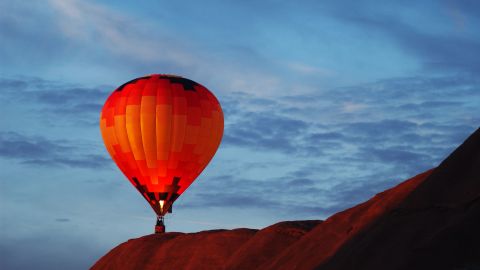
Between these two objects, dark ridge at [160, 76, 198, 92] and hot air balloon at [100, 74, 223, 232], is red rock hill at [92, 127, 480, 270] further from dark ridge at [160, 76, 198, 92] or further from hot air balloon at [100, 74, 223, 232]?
dark ridge at [160, 76, 198, 92]

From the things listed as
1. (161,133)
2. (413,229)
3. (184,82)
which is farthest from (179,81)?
(413,229)

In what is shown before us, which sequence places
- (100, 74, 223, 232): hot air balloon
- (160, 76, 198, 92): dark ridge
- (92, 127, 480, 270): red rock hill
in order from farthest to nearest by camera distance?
(160, 76, 198, 92): dark ridge → (100, 74, 223, 232): hot air balloon → (92, 127, 480, 270): red rock hill

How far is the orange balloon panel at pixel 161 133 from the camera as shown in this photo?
66.5 meters

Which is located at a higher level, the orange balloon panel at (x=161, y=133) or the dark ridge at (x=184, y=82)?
the dark ridge at (x=184, y=82)

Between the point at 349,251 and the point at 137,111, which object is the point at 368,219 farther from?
the point at 137,111

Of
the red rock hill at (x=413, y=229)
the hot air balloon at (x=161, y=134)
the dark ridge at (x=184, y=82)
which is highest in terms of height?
the dark ridge at (x=184, y=82)

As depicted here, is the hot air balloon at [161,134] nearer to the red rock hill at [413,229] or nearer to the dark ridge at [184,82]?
the dark ridge at [184,82]

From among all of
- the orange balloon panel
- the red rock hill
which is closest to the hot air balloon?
the orange balloon panel

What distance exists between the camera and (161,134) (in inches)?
2625

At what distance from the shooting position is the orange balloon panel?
218 ft

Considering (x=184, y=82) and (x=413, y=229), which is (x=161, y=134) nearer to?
(x=184, y=82)

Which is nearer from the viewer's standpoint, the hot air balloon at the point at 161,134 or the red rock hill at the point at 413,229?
the red rock hill at the point at 413,229

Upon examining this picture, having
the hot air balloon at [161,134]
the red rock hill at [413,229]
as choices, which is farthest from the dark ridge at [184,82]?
the red rock hill at [413,229]

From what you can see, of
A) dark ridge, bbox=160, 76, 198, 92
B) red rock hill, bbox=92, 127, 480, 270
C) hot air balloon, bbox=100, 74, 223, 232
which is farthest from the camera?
dark ridge, bbox=160, 76, 198, 92
